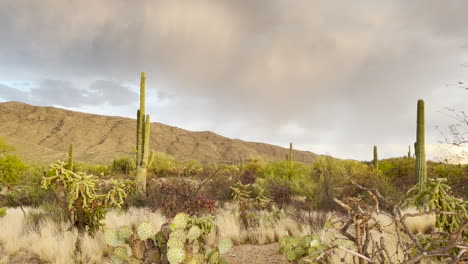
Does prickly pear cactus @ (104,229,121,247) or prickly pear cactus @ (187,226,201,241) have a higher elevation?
prickly pear cactus @ (187,226,201,241)

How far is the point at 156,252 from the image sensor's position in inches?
151

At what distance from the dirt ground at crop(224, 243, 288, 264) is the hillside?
53915 mm

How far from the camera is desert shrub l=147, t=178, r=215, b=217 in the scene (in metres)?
6.80

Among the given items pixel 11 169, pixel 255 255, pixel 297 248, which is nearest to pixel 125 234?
pixel 297 248

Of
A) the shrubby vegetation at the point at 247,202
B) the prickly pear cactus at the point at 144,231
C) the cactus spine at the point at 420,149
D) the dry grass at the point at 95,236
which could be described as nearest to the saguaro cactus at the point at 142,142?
the shrubby vegetation at the point at 247,202

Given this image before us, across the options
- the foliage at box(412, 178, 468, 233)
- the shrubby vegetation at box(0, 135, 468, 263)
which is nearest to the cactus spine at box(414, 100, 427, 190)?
the shrubby vegetation at box(0, 135, 468, 263)

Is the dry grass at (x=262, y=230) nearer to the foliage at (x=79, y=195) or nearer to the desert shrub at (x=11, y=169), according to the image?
the foliage at (x=79, y=195)

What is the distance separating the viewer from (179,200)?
296 inches

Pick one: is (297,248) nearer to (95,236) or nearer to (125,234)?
(125,234)

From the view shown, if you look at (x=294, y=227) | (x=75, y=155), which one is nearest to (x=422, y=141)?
(x=294, y=227)

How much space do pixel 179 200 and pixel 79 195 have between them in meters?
2.24

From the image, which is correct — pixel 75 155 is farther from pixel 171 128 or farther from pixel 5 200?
pixel 5 200

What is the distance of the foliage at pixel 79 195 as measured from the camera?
564cm

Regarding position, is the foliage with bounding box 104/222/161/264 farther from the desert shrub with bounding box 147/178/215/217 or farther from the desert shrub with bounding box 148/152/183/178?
the desert shrub with bounding box 148/152/183/178
